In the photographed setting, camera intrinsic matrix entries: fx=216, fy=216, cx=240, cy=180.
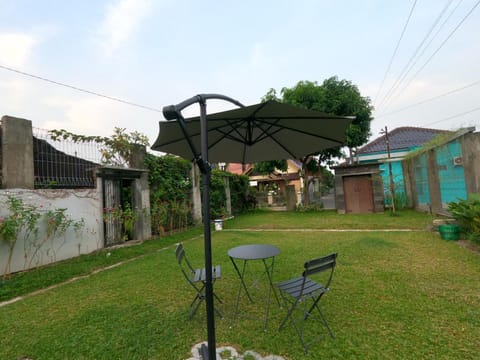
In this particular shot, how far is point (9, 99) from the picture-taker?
5570 millimetres

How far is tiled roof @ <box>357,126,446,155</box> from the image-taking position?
53.4ft

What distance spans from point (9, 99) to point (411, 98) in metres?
17.4

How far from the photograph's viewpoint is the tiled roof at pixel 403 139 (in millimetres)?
16263

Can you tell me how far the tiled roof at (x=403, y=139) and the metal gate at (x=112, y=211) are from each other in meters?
17.9

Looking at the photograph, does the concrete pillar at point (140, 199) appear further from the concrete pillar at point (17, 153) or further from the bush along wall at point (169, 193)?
the concrete pillar at point (17, 153)

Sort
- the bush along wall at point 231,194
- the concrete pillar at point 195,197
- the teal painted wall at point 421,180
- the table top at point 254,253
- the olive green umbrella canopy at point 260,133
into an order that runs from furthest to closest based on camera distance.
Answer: the bush along wall at point 231,194
the concrete pillar at point 195,197
the teal painted wall at point 421,180
the table top at point 254,253
the olive green umbrella canopy at point 260,133

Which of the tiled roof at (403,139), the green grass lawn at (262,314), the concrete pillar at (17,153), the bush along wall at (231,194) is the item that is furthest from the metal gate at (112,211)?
the tiled roof at (403,139)

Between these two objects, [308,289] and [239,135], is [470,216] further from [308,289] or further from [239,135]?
[239,135]

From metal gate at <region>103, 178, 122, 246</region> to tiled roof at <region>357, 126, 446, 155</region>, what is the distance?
1786 centimetres

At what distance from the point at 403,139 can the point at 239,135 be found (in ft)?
62.9

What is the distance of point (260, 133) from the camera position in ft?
10.2

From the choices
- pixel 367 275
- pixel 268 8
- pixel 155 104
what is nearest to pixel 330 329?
pixel 367 275

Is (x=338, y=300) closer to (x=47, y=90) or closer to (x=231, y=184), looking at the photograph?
(x=47, y=90)

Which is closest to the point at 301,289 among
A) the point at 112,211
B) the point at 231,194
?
the point at 112,211
